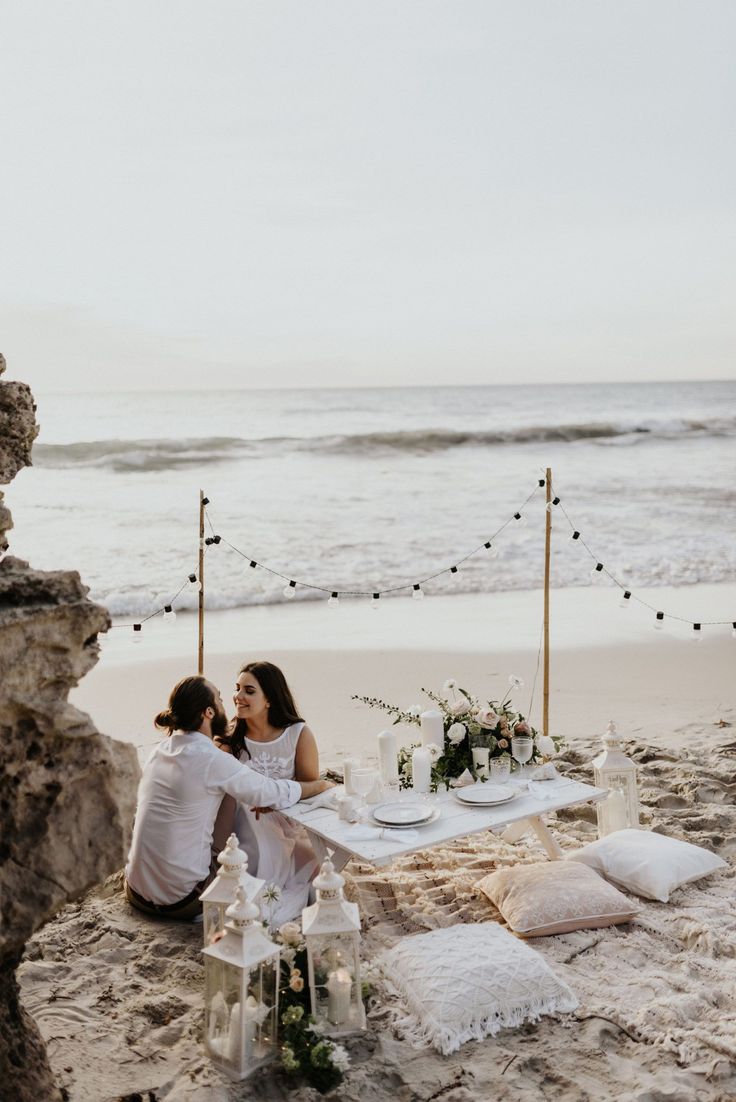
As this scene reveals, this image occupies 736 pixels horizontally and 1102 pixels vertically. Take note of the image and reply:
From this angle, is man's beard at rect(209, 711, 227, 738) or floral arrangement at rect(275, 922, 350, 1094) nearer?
floral arrangement at rect(275, 922, 350, 1094)

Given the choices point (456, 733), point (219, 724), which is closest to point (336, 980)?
point (219, 724)

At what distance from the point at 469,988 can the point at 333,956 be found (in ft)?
1.91

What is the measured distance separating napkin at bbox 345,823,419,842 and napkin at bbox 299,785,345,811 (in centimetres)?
32

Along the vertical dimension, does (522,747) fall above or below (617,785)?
above

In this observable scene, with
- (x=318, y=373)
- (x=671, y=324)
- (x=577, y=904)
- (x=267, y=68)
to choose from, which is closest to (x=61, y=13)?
(x=267, y=68)

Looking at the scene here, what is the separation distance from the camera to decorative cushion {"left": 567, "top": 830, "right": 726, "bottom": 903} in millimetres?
4871

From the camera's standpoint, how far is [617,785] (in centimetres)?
554

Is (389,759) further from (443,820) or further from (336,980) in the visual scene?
(336,980)

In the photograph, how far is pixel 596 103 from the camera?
11180mm

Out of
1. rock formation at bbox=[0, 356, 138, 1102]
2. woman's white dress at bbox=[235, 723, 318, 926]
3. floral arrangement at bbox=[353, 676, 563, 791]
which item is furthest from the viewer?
floral arrangement at bbox=[353, 676, 563, 791]

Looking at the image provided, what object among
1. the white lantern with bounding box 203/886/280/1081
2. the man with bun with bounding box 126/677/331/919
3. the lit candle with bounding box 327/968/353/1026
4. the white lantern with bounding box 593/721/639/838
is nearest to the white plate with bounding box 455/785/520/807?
the white lantern with bounding box 593/721/639/838

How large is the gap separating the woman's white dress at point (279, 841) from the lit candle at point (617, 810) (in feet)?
5.96

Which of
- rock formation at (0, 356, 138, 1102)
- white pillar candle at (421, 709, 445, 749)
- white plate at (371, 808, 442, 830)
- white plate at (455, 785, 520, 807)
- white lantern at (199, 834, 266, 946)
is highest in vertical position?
rock formation at (0, 356, 138, 1102)

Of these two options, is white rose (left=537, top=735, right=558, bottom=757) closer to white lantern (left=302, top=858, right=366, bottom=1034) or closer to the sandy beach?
the sandy beach
